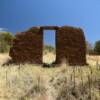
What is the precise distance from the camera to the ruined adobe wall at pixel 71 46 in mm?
22375

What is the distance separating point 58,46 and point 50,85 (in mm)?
6297

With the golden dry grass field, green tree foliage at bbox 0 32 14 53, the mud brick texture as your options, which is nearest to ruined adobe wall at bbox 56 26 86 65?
the mud brick texture

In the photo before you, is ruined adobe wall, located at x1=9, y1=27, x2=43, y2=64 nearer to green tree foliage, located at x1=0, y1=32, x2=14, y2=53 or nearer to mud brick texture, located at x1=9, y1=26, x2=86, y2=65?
mud brick texture, located at x1=9, y1=26, x2=86, y2=65

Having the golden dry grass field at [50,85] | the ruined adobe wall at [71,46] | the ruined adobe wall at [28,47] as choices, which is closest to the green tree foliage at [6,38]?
the ruined adobe wall at [28,47]

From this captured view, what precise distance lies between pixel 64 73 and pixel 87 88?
2.78 metres

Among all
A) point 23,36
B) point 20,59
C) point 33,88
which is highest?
point 23,36

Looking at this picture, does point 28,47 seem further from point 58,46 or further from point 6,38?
point 6,38

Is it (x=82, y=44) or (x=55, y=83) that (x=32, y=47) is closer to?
(x=82, y=44)

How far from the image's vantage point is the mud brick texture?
73.5ft

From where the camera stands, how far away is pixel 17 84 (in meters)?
16.9

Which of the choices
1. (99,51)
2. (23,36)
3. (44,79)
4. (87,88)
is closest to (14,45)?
(23,36)

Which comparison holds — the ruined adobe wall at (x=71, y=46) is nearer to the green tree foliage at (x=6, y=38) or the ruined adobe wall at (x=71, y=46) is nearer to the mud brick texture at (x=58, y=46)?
the mud brick texture at (x=58, y=46)

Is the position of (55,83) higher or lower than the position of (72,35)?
lower

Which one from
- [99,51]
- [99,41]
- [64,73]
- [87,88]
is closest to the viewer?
[87,88]
